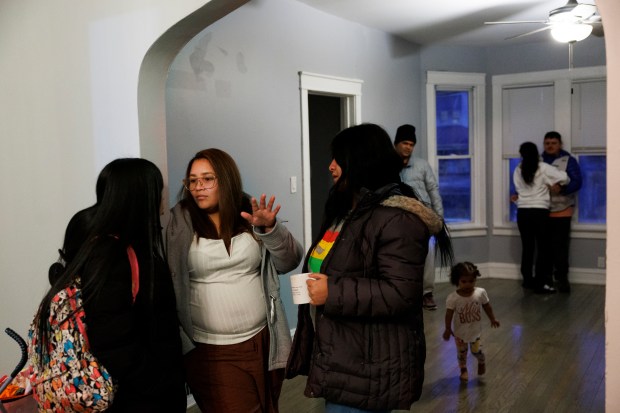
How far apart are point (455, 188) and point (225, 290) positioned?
5222mm

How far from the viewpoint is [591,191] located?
645cm

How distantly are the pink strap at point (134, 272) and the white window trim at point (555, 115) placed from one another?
227 inches

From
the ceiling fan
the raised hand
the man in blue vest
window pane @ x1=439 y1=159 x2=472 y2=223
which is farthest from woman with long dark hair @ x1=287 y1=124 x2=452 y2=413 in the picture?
window pane @ x1=439 y1=159 x2=472 y2=223

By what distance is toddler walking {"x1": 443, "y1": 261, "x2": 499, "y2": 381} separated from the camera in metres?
3.61

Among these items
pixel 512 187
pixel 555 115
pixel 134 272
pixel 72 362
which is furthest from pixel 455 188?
pixel 72 362

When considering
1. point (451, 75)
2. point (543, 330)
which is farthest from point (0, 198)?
point (451, 75)

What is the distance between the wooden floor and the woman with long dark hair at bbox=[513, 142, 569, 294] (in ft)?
1.75

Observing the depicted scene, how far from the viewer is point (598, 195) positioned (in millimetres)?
6430

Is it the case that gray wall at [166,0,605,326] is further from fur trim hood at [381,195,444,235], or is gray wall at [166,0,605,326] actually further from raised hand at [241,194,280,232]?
fur trim hood at [381,195,444,235]

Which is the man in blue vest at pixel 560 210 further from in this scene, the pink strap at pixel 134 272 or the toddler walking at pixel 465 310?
the pink strap at pixel 134 272

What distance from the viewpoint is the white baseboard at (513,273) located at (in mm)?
6400

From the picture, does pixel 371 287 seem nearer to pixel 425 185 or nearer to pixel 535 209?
pixel 425 185

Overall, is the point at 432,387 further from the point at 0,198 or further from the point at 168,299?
the point at 0,198

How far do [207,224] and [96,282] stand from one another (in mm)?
658
